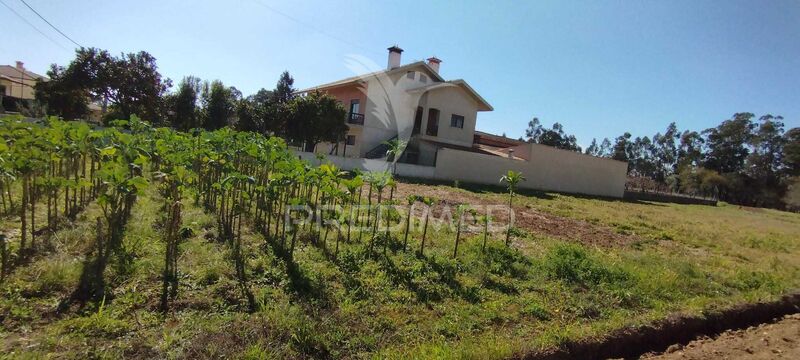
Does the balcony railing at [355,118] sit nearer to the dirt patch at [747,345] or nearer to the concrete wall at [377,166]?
the concrete wall at [377,166]

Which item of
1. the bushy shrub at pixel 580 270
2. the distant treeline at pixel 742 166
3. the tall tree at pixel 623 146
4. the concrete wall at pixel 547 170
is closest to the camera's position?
the bushy shrub at pixel 580 270

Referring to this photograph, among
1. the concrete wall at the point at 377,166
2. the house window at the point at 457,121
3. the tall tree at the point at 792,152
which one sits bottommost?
the concrete wall at the point at 377,166

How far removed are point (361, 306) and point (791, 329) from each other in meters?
5.78

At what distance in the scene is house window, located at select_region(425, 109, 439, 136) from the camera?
27.1 m

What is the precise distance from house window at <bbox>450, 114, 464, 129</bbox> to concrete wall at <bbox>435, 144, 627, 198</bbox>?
16.2 ft

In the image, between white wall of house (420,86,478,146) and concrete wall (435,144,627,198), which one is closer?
concrete wall (435,144,627,198)

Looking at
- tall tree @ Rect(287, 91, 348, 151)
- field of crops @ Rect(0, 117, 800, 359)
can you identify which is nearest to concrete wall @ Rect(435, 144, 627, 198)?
tall tree @ Rect(287, 91, 348, 151)

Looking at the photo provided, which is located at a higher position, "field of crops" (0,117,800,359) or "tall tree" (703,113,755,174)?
"tall tree" (703,113,755,174)

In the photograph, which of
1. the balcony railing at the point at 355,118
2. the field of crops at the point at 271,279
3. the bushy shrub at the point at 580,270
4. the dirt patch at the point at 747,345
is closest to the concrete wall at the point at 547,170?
the balcony railing at the point at 355,118

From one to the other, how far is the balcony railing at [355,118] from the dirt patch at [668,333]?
71.1 ft

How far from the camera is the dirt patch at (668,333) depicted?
4051 millimetres

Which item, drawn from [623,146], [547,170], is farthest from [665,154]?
[547,170]

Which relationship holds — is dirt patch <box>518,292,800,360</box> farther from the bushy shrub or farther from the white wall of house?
the white wall of house

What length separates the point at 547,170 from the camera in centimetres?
2627
